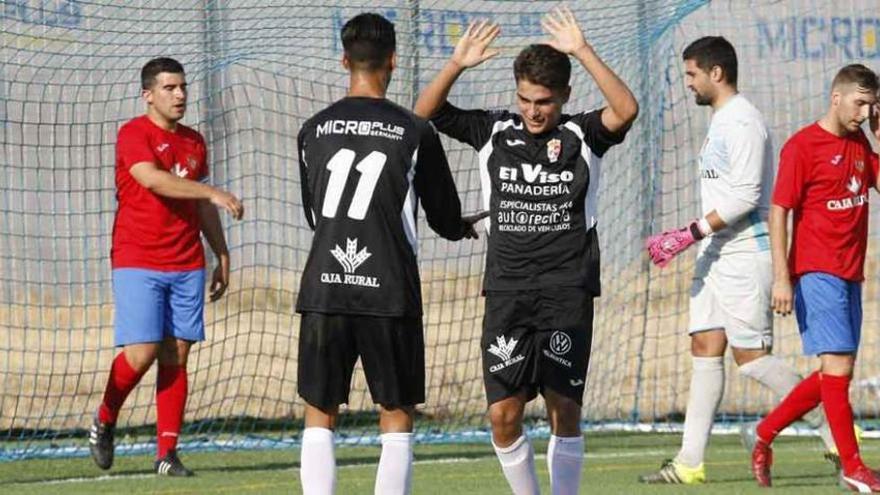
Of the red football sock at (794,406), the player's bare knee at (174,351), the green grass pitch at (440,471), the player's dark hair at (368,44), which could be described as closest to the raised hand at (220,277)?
the player's bare knee at (174,351)

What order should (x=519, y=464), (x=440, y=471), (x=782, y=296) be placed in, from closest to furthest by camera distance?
1. (x=519, y=464)
2. (x=782, y=296)
3. (x=440, y=471)

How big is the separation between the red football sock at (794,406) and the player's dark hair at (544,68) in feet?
8.04

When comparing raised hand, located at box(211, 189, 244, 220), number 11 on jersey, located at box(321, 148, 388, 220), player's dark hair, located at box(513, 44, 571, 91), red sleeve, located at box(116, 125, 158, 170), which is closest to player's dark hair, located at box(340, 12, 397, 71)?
number 11 on jersey, located at box(321, 148, 388, 220)

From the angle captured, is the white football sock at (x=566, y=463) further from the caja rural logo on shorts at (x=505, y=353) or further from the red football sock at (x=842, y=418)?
the red football sock at (x=842, y=418)

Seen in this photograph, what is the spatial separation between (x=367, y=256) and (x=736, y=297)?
10.1ft

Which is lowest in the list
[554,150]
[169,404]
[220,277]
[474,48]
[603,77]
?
[169,404]

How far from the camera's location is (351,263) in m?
6.98

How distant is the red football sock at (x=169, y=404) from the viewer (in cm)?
1014

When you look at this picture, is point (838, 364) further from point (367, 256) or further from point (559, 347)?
point (367, 256)

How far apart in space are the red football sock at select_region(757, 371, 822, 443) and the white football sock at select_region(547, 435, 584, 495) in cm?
203

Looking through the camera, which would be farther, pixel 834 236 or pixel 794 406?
pixel 794 406

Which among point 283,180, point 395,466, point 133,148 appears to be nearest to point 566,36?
point 395,466

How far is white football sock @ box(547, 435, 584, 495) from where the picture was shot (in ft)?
25.3

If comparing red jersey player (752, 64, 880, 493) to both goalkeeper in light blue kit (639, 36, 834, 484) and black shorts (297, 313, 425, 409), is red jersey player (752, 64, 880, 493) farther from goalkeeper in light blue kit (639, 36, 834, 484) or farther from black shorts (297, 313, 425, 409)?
black shorts (297, 313, 425, 409)
